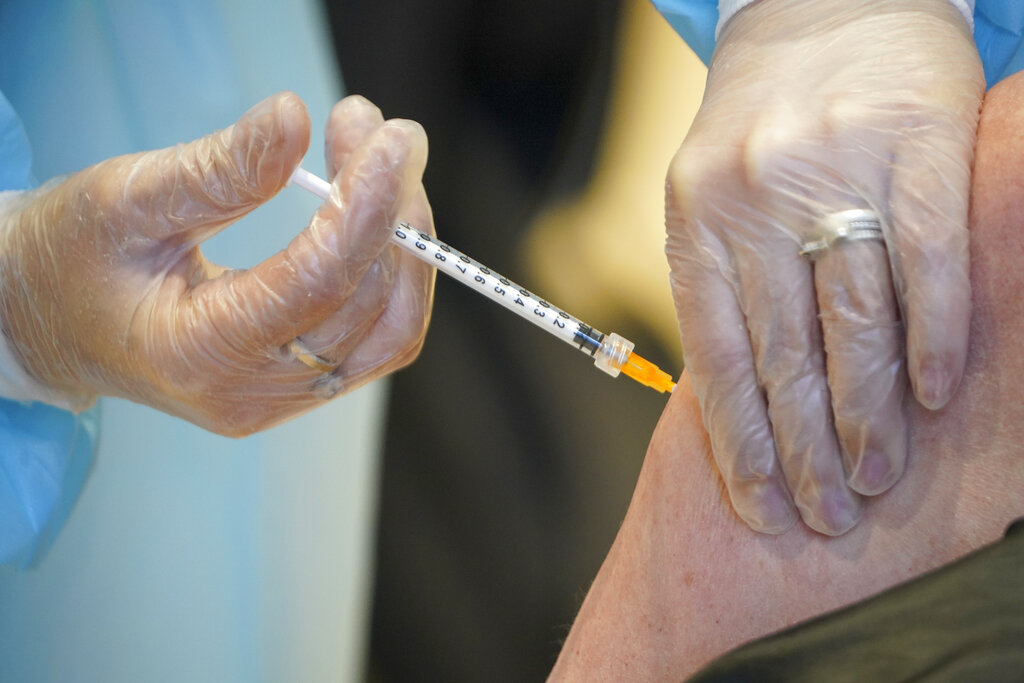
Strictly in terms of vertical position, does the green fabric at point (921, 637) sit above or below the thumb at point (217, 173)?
below

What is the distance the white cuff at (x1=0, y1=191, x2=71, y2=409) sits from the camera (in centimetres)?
105

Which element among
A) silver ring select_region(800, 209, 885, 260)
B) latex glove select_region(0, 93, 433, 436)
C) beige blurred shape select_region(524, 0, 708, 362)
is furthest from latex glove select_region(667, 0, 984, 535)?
beige blurred shape select_region(524, 0, 708, 362)

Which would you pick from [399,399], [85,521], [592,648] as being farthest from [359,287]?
[85,521]

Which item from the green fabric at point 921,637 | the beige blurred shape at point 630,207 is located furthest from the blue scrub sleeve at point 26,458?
the green fabric at point 921,637

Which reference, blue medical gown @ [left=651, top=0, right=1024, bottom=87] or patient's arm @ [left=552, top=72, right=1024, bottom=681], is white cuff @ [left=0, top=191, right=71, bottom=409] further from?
blue medical gown @ [left=651, top=0, right=1024, bottom=87]

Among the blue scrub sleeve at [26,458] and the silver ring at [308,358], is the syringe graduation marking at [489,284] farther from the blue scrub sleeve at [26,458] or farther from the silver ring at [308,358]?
the blue scrub sleeve at [26,458]

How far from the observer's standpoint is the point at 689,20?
1039 mm

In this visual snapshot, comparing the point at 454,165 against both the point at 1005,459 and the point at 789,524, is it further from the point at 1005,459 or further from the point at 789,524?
the point at 1005,459

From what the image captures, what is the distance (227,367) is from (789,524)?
69cm

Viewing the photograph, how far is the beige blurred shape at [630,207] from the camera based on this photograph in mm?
1562

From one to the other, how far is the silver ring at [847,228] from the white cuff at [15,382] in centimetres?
104

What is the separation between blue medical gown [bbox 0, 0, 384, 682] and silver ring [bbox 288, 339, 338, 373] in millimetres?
734

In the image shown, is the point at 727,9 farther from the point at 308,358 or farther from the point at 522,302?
the point at 308,358

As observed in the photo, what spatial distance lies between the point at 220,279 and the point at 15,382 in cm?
41
